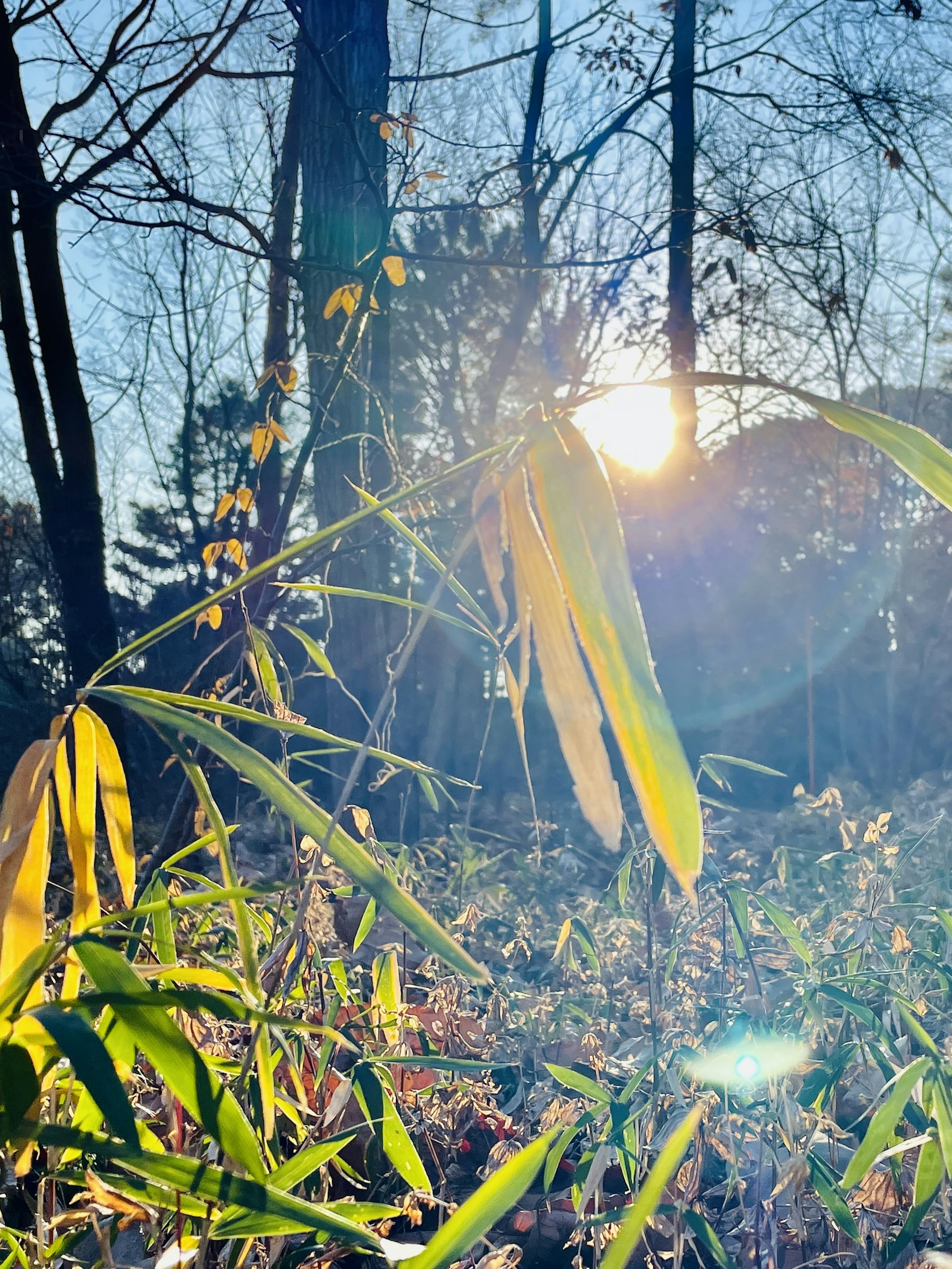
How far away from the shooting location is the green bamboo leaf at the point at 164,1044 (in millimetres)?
552

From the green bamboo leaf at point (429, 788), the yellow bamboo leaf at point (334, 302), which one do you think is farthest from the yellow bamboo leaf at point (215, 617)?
the yellow bamboo leaf at point (334, 302)

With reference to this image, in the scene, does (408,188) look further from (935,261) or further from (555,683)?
(935,261)

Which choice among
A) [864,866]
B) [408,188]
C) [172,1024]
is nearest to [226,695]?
[172,1024]

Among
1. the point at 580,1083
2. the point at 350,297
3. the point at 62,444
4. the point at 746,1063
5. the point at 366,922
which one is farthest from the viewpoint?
the point at 62,444

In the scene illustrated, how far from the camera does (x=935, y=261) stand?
19.7 ft

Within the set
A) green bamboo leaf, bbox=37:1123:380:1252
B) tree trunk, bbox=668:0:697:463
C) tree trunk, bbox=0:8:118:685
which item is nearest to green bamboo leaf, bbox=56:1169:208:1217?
green bamboo leaf, bbox=37:1123:380:1252

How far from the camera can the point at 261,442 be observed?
176 cm

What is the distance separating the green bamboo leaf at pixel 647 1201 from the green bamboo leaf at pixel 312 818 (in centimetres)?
16

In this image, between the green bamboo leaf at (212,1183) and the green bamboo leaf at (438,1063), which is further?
the green bamboo leaf at (438,1063)

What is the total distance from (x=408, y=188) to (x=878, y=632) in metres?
6.11

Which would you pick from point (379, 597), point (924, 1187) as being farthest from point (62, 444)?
point (924, 1187)

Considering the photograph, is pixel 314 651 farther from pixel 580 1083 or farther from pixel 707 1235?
pixel 707 1235

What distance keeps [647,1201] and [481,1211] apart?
13 cm

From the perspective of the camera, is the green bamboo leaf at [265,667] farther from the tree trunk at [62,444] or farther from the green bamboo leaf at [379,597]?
the tree trunk at [62,444]
